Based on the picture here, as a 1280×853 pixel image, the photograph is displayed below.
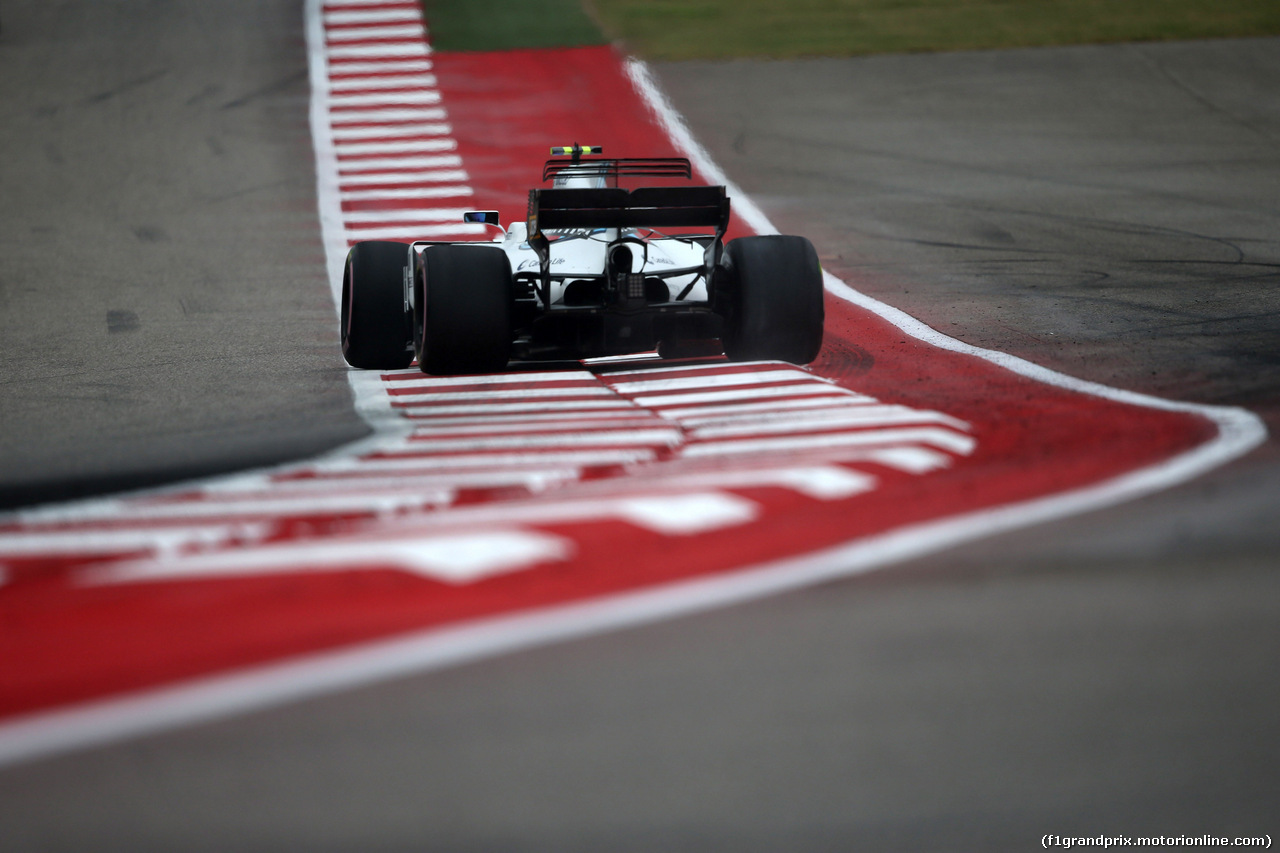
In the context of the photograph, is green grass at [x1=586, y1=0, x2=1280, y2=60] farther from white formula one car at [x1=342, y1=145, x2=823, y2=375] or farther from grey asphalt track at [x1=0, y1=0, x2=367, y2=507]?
white formula one car at [x1=342, y1=145, x2=823, y2=375]

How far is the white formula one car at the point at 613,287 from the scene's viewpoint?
8438mm

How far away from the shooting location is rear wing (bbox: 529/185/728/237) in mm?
8352

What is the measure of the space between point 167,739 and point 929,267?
1098 cm

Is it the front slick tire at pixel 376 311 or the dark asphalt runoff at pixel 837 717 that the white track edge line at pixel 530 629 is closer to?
the dark asphalt runoff at pixel 837 717

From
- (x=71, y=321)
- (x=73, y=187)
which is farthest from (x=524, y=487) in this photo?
(x=73, y=187)

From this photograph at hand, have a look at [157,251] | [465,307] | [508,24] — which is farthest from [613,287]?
[508,24]

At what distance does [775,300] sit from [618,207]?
117 centimetres

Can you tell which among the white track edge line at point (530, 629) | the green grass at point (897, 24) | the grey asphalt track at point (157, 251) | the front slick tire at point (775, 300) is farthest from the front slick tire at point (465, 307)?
the green grass at point (897, 24)

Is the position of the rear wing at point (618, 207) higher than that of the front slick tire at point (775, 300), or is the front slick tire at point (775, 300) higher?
the rear wing at point (618, 207)

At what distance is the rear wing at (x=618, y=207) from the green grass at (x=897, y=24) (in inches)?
643

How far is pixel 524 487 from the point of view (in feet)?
17.8

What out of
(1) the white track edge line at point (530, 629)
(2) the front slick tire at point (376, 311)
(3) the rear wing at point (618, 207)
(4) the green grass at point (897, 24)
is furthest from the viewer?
(4) the green grass at point (897, 24)

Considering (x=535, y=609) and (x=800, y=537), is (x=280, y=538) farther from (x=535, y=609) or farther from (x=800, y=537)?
(x=800, y=537)

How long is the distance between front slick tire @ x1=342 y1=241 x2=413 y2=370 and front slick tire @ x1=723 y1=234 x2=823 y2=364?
2.31 m
